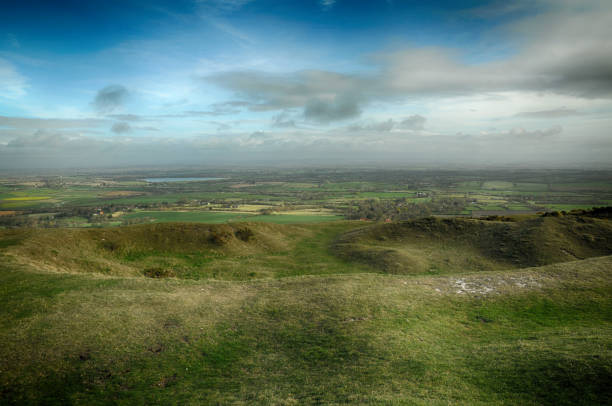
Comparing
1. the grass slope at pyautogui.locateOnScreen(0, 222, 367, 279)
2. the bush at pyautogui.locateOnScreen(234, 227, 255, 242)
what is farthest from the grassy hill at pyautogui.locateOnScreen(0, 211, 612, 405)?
the bush at pyautogui.locateOnScreen(234, 227, 255, 242)

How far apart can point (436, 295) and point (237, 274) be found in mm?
20449

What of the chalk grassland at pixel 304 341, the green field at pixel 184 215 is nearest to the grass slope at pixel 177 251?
the chalk grassland at pixel 304 341

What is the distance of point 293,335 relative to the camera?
1622cm

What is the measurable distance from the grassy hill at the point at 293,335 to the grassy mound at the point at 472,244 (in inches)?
207

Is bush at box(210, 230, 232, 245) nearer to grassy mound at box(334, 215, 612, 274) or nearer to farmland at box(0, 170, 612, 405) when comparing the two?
farmland at box(0, 170, 612, 405)

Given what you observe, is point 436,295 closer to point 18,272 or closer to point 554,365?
point 554,365

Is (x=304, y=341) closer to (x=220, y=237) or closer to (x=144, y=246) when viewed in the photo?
(x=220, y=237)

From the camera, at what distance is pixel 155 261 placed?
3497 cm

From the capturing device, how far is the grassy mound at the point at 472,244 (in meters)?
35.7

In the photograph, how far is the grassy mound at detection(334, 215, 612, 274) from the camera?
35656 millimetres

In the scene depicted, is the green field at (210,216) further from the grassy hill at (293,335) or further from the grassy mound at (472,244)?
the grassy hill at (293,335)

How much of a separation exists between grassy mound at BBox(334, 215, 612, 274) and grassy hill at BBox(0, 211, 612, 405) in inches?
207

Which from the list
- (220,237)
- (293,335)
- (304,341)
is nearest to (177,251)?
(220,237)

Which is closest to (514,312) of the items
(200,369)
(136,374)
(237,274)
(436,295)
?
(436,295)
